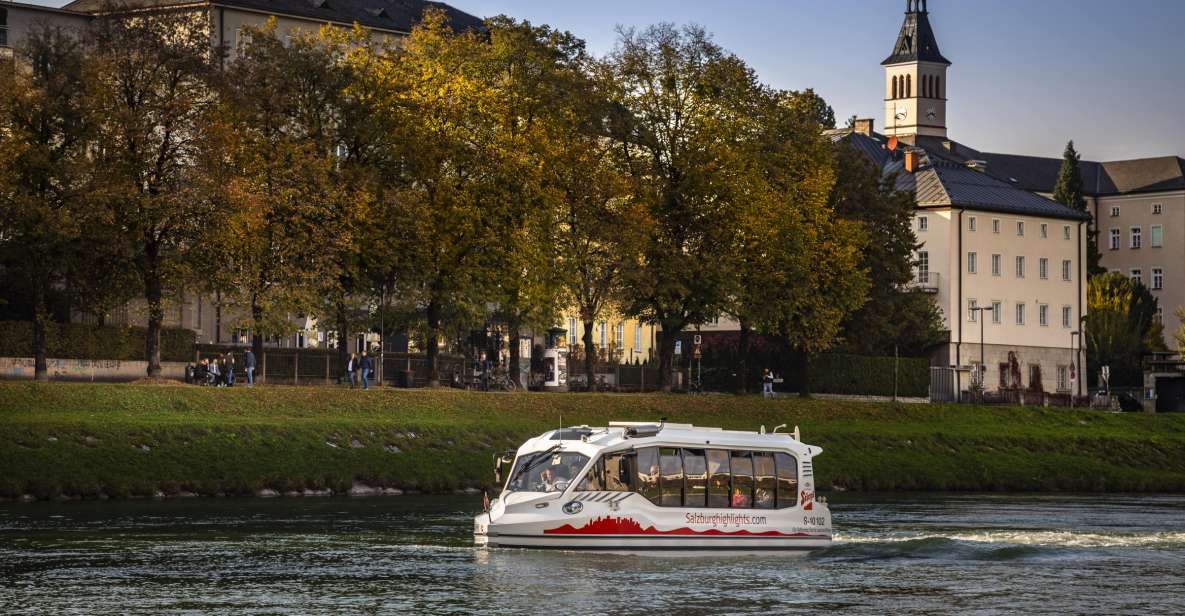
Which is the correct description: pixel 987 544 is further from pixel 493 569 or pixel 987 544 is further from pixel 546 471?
pixel 493 569

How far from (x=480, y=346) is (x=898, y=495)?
→ 37.8m

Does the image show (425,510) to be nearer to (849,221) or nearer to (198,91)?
(198,91)

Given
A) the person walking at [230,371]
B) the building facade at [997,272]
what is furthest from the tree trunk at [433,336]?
the building facade at [997,272]

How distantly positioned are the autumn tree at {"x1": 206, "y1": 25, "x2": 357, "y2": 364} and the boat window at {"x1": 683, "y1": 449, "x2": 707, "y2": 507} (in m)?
34.7

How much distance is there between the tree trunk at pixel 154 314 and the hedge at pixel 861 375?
45375 mm

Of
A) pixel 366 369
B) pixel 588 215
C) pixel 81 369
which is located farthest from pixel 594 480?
pixel 81 369

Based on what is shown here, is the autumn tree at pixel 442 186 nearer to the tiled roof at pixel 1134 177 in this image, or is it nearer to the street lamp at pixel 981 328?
the street lamp at pixel 981 328

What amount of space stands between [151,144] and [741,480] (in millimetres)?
38310

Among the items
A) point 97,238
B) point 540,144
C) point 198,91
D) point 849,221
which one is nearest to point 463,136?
point 540,144

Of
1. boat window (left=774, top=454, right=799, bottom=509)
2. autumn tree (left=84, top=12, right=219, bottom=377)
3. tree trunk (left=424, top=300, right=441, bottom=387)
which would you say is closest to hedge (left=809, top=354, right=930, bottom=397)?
tree trunk (left=424, top=300, right=441, bottom=387)

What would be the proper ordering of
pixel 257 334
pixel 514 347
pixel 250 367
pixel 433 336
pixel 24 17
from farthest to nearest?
pixel 24 17, pixel 514 347, pixel 433 336, pixel 250 367, pixel 257 334

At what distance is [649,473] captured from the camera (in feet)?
140

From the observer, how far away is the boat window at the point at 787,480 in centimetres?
4484

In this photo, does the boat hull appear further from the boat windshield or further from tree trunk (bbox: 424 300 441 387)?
tree trunk (bbox: 424 300 441 387)
